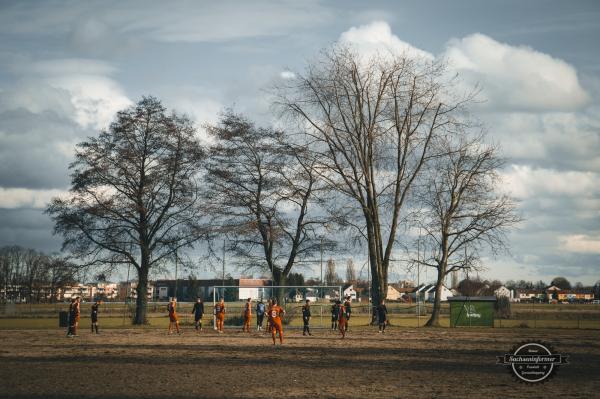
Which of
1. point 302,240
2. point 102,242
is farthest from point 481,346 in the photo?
→ point 102,242

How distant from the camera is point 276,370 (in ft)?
61.0

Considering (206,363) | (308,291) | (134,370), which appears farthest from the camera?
(308,291)

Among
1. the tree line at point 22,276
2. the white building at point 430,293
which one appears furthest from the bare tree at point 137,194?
the white building at point 430,293

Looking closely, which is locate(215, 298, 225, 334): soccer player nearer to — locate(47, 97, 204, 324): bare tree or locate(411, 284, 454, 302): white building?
locate(47, 97, 204, 324): bare tree

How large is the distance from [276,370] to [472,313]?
30076 millimetres

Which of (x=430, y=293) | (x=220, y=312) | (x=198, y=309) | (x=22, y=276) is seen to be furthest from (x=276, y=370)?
(x=430, y=293)

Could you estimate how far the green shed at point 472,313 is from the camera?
45.6 metres

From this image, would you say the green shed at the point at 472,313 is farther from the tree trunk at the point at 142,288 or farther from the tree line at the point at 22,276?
the tree line at the point at 22,276

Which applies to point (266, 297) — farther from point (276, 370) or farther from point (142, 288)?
point (276, 370)

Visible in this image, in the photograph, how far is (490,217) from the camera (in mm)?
43812

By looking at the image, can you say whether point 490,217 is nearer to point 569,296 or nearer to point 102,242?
point 102,242

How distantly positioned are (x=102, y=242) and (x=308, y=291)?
14654 mm

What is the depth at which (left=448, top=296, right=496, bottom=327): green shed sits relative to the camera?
45625 millimetres

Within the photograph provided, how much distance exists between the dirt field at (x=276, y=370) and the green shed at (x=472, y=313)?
16055 mm
